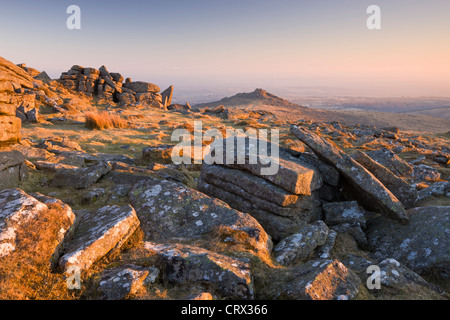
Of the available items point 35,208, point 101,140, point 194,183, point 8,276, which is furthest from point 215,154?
point 101,140

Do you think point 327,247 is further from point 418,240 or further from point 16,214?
Result: point 16,214

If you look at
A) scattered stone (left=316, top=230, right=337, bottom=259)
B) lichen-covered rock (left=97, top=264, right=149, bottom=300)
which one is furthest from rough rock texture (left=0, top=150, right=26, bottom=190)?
scattered stone (left=316, top=230, right=337, bottom=259)

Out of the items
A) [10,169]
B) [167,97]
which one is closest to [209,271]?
[10,169]

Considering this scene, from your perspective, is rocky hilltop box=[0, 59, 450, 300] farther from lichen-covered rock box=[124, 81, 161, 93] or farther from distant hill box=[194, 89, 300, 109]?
distant hill box=[194, 89, 300, 109]

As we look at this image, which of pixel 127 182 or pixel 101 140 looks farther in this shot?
pixel 101 140

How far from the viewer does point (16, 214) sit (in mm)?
4215

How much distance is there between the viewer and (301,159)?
28.7ft

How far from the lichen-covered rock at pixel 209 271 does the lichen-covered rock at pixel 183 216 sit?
1.28 meters

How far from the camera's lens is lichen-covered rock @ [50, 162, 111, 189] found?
26.3 feet

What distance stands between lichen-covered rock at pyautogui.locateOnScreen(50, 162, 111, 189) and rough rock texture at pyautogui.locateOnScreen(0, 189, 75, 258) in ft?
10.1

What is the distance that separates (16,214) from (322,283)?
16.6 ft
